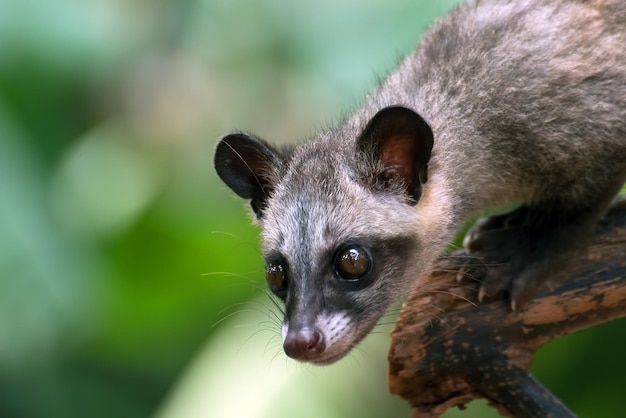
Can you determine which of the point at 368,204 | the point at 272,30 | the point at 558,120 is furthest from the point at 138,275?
the point at 558,120

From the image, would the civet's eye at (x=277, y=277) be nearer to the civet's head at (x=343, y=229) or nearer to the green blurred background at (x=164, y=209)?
the civet's head at (x=343, y=229)

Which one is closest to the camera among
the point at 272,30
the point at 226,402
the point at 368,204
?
the point at 368,204

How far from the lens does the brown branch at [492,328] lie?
4.39 m

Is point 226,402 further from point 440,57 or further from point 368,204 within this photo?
point 440,57

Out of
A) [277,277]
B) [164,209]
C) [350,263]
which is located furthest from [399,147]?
[164,209]

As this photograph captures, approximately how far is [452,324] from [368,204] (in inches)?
31.9

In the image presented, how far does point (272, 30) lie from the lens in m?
7.04

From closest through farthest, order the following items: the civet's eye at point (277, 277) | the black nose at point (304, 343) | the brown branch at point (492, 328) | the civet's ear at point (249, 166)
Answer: the black nose at point (304, 343) → the civet's eye at point (277, 277) → the brown branch at point (492, 328) → the civet's ear at point (249, 166)

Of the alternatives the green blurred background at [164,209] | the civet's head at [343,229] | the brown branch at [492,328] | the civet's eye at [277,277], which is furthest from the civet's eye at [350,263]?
the green blurred background at [164,209]

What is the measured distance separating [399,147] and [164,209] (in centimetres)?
273

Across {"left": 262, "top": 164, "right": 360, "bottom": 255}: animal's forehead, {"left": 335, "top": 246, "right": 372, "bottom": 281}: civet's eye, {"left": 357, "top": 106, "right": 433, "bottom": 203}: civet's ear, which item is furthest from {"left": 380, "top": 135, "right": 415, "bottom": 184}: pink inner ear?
{"left": 335, "top": 246, "right": 372, "bottom": 281}: civet's eye

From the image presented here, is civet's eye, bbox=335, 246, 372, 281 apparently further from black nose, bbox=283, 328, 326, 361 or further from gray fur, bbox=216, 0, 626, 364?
black nose, bbox=283, 328, 326, 361

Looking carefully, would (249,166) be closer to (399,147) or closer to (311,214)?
(311,214)

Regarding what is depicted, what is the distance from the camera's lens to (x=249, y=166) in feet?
15.3
